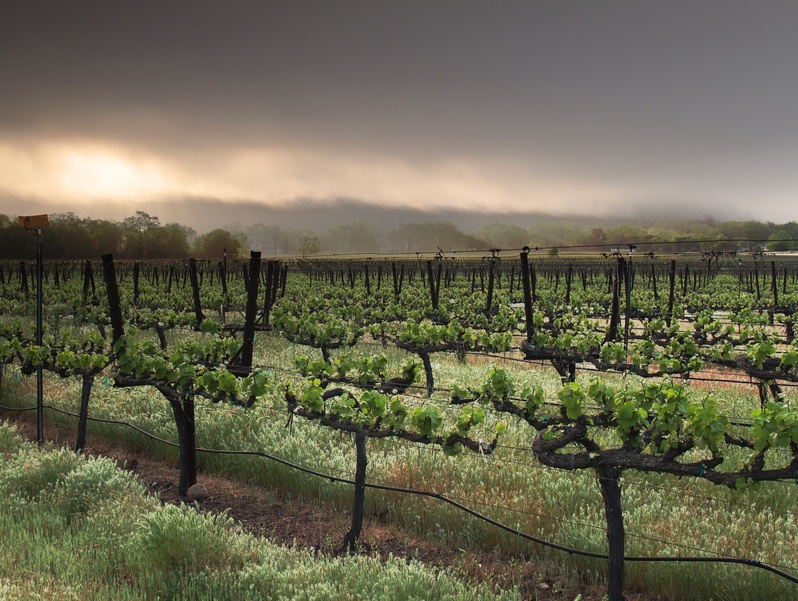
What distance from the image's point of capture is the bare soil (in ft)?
18.8

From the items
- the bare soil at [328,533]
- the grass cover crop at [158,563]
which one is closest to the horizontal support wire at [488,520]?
the bare soil at [328,533]

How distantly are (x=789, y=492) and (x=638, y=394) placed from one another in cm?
332

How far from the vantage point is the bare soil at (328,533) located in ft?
18.8

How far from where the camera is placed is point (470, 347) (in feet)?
46.2

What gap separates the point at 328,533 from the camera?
6.98 m

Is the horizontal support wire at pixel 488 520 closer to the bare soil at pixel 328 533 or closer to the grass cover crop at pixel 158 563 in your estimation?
the bare soil at pixel 328 533

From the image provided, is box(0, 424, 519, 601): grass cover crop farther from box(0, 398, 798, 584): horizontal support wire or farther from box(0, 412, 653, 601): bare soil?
box(0, 398, 798, 584): horizontal support wire

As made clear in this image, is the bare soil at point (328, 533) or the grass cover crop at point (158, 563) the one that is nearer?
the grass cover crop at point (158, 563)

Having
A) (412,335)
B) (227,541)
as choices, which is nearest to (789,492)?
(227,541)

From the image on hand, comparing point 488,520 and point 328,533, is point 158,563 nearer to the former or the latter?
point 328,533

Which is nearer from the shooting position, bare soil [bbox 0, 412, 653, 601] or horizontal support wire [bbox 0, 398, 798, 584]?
horizontal support wire [bbox 0, 398, 798, 584]

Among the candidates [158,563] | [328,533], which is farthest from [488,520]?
[158,563]

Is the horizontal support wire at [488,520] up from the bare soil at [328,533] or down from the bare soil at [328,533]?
up

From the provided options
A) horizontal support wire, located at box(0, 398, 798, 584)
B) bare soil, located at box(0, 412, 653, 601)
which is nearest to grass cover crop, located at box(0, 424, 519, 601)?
bare soil, located at box(0, 412, 653, 601)
